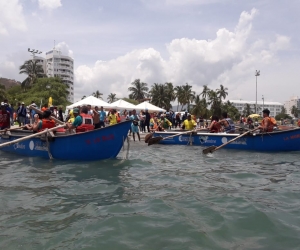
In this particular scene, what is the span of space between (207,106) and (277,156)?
62.3 m

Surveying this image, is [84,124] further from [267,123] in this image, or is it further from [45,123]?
[267,123]

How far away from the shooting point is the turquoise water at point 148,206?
3.96 meters

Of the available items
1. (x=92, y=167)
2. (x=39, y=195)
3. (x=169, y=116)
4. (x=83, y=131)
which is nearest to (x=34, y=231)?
(x=39, y=195)

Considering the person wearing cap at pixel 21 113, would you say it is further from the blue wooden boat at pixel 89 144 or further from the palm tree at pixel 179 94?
the palm tree at pixel 179 94

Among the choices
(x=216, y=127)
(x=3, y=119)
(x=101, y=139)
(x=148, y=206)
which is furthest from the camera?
(x=216, y=127)

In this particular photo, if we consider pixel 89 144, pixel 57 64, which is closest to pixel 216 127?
pixel 89 144

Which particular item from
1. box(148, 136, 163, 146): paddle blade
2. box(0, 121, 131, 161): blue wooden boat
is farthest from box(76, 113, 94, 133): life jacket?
box(148, 136, 163, 146): paddle blade

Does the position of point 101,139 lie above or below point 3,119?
below

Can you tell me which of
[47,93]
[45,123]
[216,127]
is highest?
[47,93]

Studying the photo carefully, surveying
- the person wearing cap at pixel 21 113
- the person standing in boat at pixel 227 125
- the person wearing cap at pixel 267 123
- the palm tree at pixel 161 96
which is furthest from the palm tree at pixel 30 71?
the person wearing cap at pixel 267 123

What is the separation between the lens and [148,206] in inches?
205

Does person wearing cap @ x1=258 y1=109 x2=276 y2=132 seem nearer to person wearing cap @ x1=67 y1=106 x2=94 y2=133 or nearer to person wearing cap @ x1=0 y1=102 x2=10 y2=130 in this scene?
person wearing cap @ x1=67 y1=106 x2=94 y2=133

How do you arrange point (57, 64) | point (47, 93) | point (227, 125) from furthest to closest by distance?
point (57, 64) < point (47, 93) < point (227, 125)

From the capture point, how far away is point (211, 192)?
608cm
